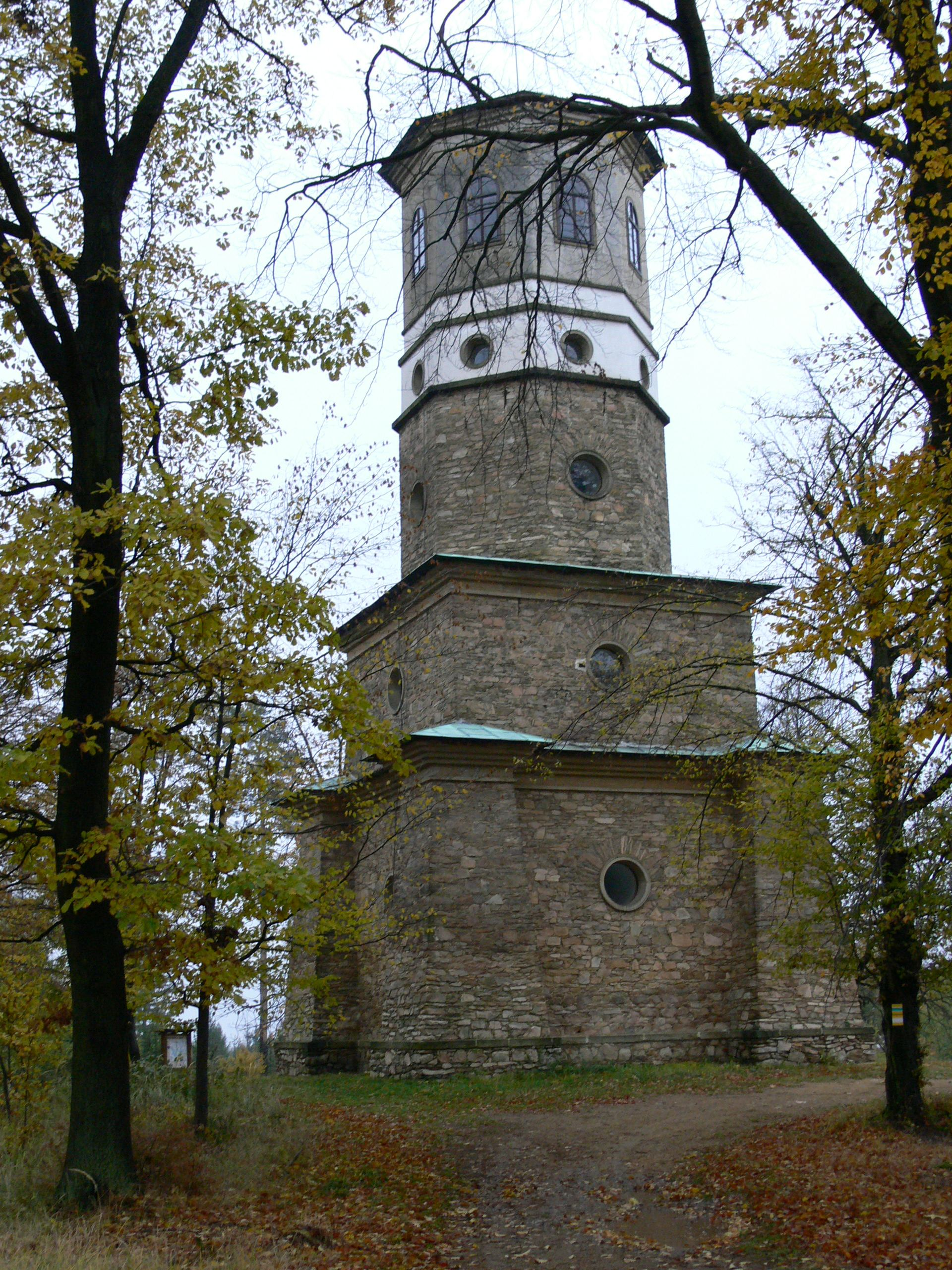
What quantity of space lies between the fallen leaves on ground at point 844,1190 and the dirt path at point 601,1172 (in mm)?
444

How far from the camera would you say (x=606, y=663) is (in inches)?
731

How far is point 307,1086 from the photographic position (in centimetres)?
1623

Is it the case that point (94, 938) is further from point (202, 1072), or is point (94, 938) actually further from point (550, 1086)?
point (550, 1086)

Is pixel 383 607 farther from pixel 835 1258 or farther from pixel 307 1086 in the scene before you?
pixel 835 1258

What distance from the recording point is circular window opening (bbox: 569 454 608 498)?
19469 mm

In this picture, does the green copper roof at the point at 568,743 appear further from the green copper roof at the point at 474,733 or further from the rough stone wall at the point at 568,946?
the rough stone wall at the point at 568,946

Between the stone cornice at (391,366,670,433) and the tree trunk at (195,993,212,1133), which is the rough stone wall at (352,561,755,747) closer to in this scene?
the stone cornice at (391,366,670,433)

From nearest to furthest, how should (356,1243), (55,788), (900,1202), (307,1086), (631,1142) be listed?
(356,1243) < (900,1202) < (55,788) < (631,1142) < (307,1086)

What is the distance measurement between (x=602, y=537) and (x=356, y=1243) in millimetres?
13479

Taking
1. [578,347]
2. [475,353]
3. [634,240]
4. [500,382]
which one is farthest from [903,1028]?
[634,240]

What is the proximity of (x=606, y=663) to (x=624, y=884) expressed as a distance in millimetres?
3516

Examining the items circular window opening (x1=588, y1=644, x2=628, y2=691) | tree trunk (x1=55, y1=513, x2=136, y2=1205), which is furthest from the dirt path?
circular window opening (x1=588, y1=644, x2=628, y2=691)

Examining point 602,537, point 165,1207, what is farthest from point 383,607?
point 165,1207

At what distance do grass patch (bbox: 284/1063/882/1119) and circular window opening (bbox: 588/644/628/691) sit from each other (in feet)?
19.2
